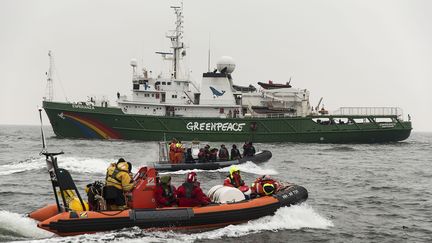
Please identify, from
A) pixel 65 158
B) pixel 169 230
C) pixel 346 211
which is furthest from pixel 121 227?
pixel 65 158

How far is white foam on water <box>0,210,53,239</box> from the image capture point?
12086 millimetres

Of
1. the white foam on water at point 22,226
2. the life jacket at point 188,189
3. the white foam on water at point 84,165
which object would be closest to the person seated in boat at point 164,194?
the life jacket at point 188,189

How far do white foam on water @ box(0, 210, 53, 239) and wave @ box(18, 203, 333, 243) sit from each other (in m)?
0.88

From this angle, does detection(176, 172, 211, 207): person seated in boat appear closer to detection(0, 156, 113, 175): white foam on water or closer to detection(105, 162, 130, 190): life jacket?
detection(105, 162, 130, 190): life jacket

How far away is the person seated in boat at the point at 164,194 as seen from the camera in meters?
12.7

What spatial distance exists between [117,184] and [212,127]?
32.8 meters

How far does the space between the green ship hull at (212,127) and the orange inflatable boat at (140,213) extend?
103 feet

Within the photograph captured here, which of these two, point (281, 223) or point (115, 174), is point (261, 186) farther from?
point (115, 174)

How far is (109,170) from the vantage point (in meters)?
12.2

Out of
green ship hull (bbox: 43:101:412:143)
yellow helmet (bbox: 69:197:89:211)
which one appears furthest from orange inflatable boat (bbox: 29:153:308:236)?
green ship hull (bbox: 43:101:412:143)

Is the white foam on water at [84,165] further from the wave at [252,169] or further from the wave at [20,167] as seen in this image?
the wave at [252,169]

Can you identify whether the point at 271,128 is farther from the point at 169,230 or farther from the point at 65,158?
the point at 169,230

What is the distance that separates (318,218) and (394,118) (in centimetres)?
3547

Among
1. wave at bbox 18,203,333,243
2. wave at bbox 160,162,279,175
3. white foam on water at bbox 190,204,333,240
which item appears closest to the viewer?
wave at bbox 18,203,333,243
